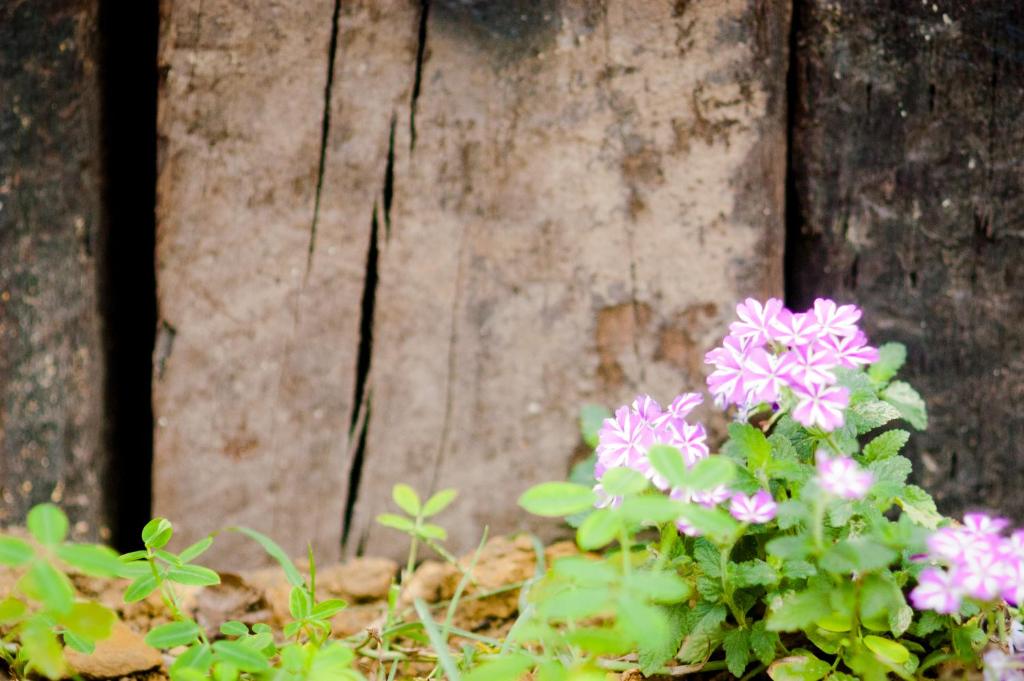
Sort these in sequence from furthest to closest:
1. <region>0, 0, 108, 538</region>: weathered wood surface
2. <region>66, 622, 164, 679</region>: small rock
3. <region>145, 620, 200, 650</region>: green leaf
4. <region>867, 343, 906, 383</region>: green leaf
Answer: <region>0, 0, 108, 538</region>: weathered wood surface < <region>867, 343, 906, 383</region>: green leaf < <region>66, 622, 164, 679</region>: small rock < <region>145, 620, 200, 650</region>: green leaf

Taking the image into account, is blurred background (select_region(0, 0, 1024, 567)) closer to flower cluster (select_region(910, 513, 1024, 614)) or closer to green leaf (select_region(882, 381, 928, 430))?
green leaf (select_region(882, 381, 928, 430))

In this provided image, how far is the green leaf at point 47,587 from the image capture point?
1.10 meters

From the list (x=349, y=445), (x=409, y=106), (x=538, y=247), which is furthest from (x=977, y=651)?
(x=409, y=106)

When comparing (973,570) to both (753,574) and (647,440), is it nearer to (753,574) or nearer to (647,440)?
(753,574)

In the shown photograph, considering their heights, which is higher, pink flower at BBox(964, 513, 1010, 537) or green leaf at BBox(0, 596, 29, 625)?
A: pink flower at BBox(964, 513, 1010, 537)

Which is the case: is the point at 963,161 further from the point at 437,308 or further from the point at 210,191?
the point at 210,191

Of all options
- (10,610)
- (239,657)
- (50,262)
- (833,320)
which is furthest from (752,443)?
(50,262)

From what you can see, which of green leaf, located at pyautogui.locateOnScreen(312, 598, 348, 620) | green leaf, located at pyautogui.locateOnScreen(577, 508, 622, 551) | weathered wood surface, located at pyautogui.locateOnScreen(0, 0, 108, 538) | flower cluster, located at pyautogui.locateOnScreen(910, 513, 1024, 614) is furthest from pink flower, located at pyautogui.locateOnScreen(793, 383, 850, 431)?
weathered wood surface, located at pyautogui.locateOnScreen(0, 0, 108, 538)

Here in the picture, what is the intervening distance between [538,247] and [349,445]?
0.65 metres

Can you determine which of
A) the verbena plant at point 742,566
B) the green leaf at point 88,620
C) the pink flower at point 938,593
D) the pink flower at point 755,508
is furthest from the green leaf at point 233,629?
the pink flower at point 938,593

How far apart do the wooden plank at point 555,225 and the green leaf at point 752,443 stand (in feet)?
2.05

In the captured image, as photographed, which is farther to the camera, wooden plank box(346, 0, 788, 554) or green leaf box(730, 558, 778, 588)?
wooden plank box(346, 0, 788, 554)

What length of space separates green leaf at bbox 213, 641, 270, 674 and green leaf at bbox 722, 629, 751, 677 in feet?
2.41

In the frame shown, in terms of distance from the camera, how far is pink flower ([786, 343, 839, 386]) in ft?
4.14
